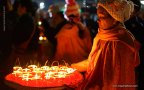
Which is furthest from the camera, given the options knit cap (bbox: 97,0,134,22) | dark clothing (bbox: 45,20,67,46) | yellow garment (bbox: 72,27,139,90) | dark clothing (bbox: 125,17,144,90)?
dark clothing (bbox: 45,20,67,46)

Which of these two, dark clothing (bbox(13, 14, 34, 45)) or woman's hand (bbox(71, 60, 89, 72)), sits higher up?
dark clothing (bbox(13, 14, 34, 45))

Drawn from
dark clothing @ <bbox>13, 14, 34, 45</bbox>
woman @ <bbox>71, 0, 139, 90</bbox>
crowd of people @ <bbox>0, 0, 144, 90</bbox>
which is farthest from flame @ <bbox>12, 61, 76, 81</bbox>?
dark clothing @ <bbox>13, 14, 34, 45</bbox>

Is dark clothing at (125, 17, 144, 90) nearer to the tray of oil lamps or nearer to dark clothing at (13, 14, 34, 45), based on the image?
the tray of oil lamps

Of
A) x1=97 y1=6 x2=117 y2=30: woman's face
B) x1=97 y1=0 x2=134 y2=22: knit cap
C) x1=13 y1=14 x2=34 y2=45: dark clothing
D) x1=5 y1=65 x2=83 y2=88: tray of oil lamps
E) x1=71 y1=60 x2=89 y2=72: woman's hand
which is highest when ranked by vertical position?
x1=97 y1=0 x2=134 y2=22: knit cap

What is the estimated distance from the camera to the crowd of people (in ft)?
12.6

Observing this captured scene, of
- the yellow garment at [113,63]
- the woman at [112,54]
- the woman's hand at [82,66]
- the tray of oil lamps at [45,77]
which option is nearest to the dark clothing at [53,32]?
the tray of oil lamps at [45,77]

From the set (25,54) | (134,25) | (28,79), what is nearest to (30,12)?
(25,54)

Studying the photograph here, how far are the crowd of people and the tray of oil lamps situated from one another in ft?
0.39

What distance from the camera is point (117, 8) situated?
4023mm

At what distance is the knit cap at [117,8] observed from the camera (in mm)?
3971

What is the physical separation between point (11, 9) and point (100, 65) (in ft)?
16.7

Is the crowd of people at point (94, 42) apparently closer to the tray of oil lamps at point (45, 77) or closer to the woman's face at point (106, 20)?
the woman's face at point (106, 20)

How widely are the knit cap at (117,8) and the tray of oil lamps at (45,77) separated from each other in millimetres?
810

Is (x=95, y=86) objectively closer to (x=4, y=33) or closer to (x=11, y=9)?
(x=4, y=33)
